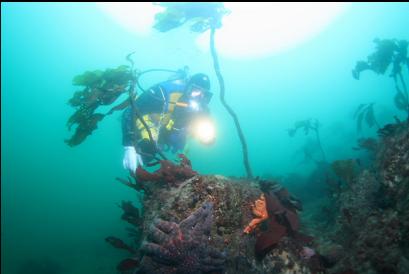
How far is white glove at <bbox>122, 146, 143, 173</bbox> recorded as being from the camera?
17.9 feet

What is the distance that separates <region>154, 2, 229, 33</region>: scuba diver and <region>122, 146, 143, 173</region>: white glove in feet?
20.3

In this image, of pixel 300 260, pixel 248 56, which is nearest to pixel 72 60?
pixel 248 56

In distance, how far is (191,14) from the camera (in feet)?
33.1

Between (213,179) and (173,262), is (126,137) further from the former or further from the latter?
(173,262)

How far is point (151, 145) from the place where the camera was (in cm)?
541

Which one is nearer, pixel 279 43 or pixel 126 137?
pixel 126 137

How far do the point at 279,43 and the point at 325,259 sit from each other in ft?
382

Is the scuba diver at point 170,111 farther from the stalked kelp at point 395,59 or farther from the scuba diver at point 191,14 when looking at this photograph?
the stalked kelp at point 395,59

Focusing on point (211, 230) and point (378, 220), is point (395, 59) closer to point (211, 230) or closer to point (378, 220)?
point (378, 220)

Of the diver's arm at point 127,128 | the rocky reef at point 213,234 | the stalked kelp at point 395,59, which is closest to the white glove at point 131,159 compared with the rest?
the diver's arm at point 127,128

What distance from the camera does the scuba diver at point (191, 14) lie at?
9.78 metres

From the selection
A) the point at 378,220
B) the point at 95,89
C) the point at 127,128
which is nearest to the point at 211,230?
the point at 378,220

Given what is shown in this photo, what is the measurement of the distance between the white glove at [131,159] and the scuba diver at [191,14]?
6201 mm

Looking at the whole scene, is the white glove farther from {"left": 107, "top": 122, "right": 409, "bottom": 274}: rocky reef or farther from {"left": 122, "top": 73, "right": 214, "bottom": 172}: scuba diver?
{"left": 107, "top": 122, "right": 409, "bottom": 274}: rocky reef
